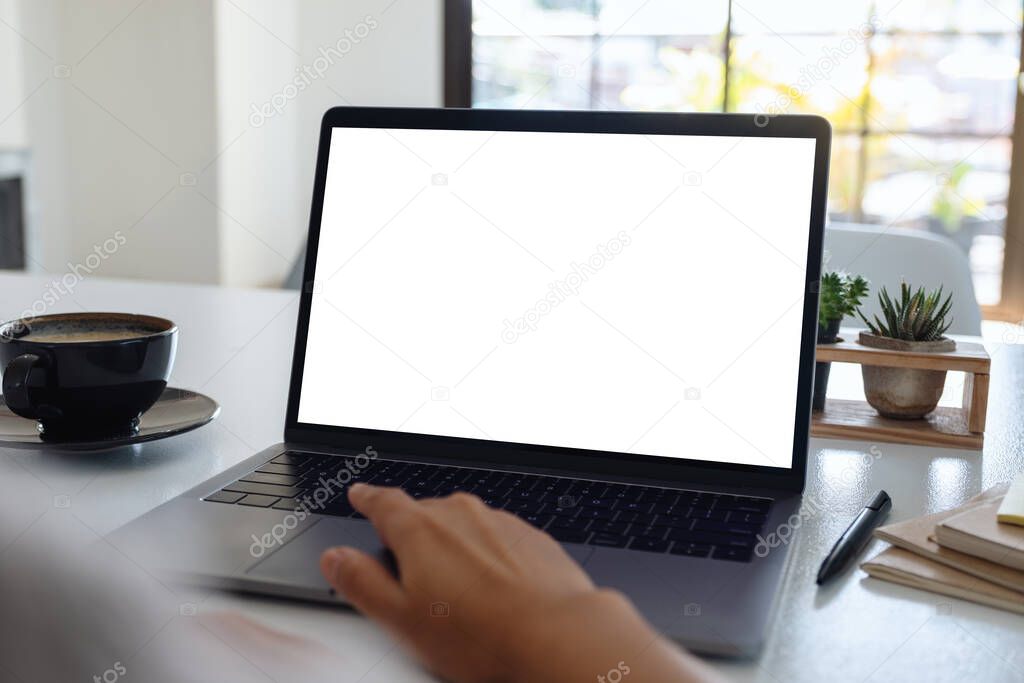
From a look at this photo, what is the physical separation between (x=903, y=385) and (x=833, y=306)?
3.6 inches

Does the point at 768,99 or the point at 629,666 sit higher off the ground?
the point at 768,99

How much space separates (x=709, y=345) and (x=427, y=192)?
25 centimetres

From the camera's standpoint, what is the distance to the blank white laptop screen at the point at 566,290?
27.7 inches

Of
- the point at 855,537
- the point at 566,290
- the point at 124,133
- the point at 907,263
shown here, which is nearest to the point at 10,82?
the point at 124,133

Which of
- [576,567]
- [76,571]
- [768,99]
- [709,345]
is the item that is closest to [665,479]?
[709,345]

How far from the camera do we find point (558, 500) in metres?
0.64

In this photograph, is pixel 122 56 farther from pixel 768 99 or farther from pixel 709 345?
pixel 709 345

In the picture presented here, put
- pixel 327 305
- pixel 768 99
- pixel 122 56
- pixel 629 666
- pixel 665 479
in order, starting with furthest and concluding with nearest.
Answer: pixel 768 99, pixel 122 56, pixel 327 305, pixel 665 479, pixel 629 666

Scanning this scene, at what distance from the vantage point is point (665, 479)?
693mm

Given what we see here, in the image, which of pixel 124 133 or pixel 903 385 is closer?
pixel 903 385

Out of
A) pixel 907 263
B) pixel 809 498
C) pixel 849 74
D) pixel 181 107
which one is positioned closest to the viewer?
pixel 809 498

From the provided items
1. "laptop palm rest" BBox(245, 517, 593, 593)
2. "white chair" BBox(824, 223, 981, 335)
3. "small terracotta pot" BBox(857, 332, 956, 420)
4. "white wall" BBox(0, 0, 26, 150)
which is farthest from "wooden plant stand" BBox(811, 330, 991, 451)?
"white wall" BBox(0, 0, 26, 150)

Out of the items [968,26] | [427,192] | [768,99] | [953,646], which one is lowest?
[953,646]

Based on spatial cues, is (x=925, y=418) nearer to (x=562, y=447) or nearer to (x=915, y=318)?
(x=915, y=318)
